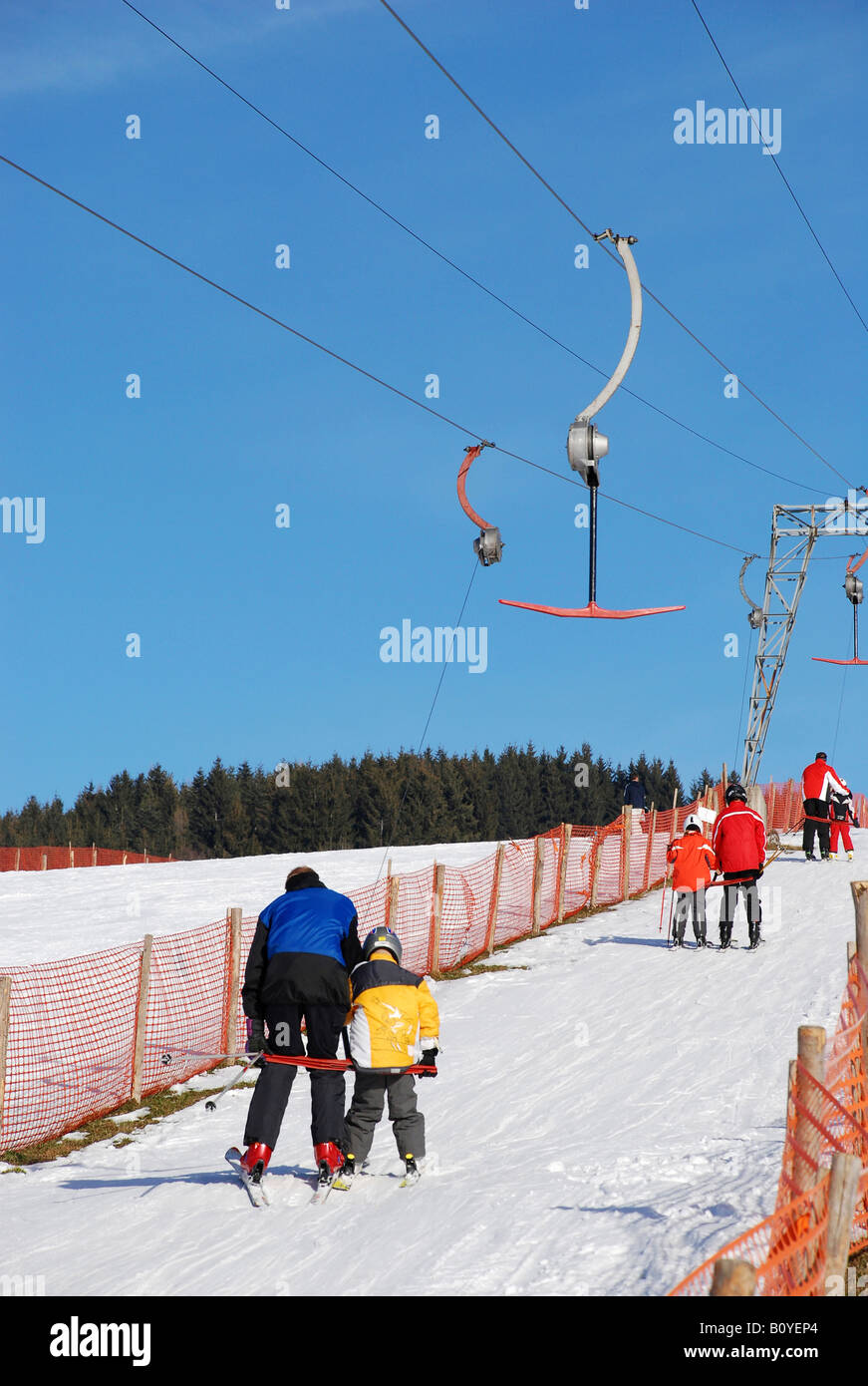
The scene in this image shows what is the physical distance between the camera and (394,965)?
8484 mm

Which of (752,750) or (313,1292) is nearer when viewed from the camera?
(313,1292)

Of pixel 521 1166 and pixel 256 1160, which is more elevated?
pixel 256 1160

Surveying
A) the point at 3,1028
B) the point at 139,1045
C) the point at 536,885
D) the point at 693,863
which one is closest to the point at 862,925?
the point at 3,1028

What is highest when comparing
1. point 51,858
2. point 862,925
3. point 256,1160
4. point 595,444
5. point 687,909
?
point 595,444

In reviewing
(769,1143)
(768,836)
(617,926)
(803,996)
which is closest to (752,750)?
(768,836)

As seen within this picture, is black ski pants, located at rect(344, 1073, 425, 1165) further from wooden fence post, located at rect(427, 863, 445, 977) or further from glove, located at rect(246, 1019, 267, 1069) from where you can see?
wooden fence post, located at rect(427, 863, 445, 977)

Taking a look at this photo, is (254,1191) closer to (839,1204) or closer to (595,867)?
(839,1204)

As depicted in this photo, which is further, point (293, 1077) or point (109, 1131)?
point (109, 1131)

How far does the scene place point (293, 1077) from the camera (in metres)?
7.98

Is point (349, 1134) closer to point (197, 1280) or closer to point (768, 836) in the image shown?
point (197, 1280)

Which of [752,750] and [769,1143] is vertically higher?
[752,750]

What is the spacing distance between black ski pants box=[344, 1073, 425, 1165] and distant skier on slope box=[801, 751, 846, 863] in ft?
62.0

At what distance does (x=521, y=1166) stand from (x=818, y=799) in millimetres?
19026

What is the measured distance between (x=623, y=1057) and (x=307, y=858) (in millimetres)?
21759
